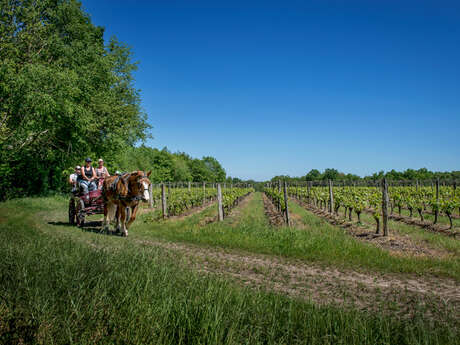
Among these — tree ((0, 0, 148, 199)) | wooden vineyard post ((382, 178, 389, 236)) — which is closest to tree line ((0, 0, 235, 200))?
tree ((0, 0, 148, 199))

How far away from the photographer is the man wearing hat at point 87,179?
947 centimetres

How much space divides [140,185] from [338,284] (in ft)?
17.7

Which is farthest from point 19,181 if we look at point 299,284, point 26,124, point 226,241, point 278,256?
point 299,284

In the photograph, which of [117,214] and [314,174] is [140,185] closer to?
[117,214]

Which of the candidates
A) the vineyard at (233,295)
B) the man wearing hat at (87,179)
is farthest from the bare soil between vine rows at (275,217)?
the man wearing hat at (87,179)

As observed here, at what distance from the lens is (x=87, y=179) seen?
954 centimetres

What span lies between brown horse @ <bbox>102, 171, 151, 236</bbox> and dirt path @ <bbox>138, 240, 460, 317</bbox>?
2.58 metres

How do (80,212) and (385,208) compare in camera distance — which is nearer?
(80,212)

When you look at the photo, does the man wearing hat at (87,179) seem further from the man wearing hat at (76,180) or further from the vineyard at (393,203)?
the vineyard at (393,203)

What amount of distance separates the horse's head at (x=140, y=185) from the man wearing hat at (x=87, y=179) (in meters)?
2.53

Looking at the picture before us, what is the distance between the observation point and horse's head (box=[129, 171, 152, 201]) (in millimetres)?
7387

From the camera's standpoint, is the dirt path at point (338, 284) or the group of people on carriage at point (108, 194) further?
the group of people on carriage at point (108, 194)

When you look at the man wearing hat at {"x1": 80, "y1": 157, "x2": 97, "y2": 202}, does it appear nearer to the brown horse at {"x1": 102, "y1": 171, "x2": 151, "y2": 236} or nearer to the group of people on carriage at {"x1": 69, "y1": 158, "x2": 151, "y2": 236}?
the group of people on carriage at {"x1": 69, "y1": 158, "x2": 151, "y2": 236}

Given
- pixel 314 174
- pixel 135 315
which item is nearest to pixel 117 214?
pixel 135 315
